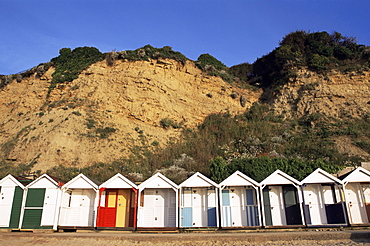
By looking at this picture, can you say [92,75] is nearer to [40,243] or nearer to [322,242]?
[40,243]

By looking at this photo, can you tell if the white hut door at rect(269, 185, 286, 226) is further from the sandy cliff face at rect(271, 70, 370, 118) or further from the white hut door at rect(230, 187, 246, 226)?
the sandy cliff face at rect(271, 70, 370, 118)

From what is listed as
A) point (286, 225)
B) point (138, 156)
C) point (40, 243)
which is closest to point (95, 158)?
point (138, 156)

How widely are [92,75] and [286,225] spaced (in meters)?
31.4

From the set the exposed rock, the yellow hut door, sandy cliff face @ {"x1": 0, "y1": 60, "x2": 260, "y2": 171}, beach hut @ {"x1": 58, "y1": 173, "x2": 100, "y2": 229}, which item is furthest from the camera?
the exposed rock

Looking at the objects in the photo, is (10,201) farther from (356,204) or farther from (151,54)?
(151,54)

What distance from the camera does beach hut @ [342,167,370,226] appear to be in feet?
60.8

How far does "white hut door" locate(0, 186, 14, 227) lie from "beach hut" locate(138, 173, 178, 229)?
25.5 feet

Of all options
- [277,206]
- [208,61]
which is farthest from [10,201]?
[208,61]

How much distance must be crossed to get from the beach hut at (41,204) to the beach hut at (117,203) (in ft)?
8.47

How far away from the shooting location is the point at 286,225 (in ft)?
60.2

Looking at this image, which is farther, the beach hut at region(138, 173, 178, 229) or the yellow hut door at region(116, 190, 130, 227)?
the yellow hut door at region(116, 190, 130, 227)

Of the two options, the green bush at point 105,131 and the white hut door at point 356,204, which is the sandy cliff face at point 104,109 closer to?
the green bush at point 105,131

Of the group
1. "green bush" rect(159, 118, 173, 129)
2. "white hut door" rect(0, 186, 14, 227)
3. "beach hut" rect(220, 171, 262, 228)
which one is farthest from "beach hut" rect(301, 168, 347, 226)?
"green bush" rect(159, 118, 173, 129)

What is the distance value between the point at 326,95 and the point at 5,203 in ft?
122
